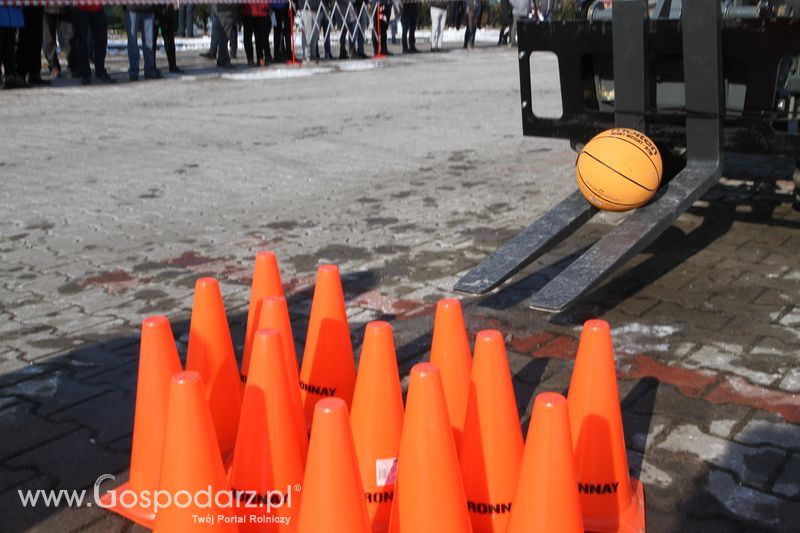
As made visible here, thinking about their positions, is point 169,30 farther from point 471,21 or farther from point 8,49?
point 471,21

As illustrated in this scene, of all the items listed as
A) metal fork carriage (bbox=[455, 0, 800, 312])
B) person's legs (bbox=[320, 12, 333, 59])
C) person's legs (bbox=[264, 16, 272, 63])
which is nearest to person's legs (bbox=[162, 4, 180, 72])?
person's legs (bbox=[264, 16, 272, 63])

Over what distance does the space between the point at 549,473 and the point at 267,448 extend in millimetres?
952

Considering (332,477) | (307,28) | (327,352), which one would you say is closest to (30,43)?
(307,28)

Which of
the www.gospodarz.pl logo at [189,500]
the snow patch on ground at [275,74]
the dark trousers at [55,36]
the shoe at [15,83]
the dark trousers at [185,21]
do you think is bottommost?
the www.gospodarz.pl logo at [189,500]

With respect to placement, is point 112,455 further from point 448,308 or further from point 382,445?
point 448,308

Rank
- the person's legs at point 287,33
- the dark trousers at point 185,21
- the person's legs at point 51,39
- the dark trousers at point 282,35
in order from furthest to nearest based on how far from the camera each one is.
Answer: the dark trousers at point 185,21, the person's legs at point 287,33, the dark trousers at point 282,35, the person's legs at point 51,39

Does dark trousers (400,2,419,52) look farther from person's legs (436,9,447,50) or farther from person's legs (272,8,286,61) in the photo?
person's legs (272,8,286,61)

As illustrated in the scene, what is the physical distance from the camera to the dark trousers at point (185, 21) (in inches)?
1185

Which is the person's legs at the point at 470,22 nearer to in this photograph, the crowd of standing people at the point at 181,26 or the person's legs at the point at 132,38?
the crowd of standing people at the point at 181,26

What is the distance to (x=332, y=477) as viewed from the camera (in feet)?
8.62

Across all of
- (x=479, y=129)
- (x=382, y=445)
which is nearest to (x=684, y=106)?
(x=382, y=445)

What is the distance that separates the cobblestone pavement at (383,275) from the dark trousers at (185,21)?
61.3 ft

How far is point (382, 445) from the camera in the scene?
3193 millimetres

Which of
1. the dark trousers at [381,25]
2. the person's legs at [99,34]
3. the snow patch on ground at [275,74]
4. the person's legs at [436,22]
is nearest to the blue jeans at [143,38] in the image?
the person's legs at [99,34]
